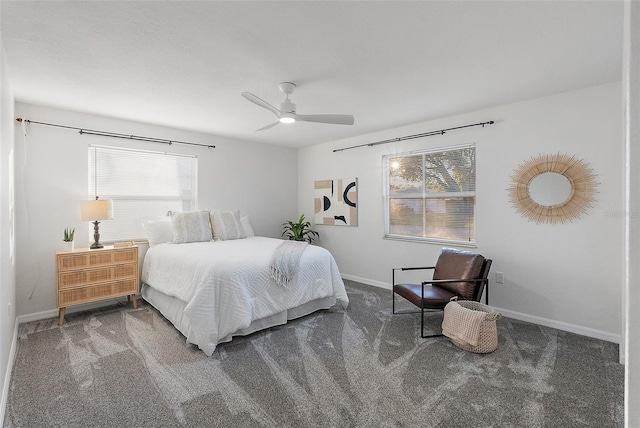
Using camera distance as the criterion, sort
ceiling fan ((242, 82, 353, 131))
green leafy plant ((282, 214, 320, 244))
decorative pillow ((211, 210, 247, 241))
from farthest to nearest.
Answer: green leafy plant ((282, 214, 320, 244)), decorative pillow ((211, 210, 247, 241)), ceiling fan ((242, 82, 353, 131))

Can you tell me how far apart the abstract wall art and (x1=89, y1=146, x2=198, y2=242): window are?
2121mm

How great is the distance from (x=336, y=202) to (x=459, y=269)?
250cm

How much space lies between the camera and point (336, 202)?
17.5 ft

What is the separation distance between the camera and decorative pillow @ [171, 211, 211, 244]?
4051mm

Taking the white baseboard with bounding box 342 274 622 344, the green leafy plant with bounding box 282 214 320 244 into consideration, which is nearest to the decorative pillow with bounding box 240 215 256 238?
the green leafy plant with bounding box 282 214 320 244

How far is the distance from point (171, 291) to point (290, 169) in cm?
341

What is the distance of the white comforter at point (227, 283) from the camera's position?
2.69 meters

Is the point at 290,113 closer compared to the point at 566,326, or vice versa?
the point at 290,113

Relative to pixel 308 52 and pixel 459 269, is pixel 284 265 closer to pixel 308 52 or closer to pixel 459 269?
pixel 459 269

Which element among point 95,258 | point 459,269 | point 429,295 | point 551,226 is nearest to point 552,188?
point 551,226

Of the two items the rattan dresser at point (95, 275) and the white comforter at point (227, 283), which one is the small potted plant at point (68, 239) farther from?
the white comforter at point (227, 283)

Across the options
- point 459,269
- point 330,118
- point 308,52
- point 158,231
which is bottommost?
point 459,269

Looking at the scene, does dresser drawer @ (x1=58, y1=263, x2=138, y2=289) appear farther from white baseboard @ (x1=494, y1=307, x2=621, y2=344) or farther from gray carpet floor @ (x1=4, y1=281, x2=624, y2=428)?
white baseboard @ (x1=494, y1=307, x2=621, y2=344)

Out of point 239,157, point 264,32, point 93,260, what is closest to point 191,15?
point 264,32
